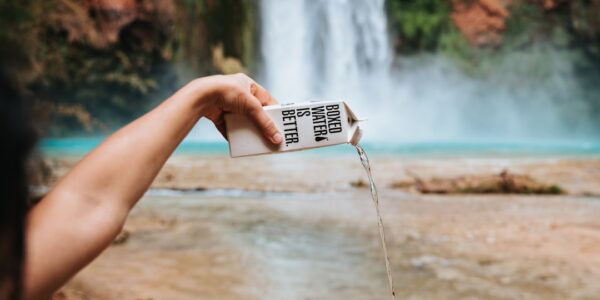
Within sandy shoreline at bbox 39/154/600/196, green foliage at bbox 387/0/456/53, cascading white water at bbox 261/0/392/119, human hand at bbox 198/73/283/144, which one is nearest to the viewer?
human hand at bbox 198/73/283/144

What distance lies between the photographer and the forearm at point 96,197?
1.79 ft

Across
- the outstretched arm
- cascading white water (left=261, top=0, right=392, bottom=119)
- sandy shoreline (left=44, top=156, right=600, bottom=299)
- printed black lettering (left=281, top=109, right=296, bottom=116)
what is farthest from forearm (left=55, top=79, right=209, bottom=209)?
cascading white water (left=261, top=0, right=392, bottom=119)

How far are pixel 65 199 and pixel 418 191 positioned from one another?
18.2ft

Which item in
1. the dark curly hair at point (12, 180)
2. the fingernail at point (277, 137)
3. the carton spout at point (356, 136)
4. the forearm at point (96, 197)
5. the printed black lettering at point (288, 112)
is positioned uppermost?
the dark curly hair at point (12, 180)

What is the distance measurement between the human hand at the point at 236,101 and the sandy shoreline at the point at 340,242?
7.11 feet

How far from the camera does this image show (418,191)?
19.5 ft

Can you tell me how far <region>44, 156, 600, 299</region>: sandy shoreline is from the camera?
10.9 feet

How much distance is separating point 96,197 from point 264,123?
0.43 meters

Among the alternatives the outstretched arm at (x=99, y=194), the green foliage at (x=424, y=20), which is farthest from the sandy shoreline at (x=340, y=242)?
the green foliage at (x=424, y=20)

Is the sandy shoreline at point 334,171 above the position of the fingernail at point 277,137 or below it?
below

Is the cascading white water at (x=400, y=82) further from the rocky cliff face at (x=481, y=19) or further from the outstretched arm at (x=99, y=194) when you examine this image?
the outstretched arm at (x=99, y=194)

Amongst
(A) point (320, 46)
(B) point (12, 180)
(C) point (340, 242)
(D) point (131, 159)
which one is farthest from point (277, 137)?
(A) point (320, 46)

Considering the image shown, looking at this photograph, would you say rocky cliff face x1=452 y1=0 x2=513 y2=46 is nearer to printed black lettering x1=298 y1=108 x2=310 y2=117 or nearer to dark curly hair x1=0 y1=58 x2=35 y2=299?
printed black lettering x1=298 y1=108 x2=310 y2=117

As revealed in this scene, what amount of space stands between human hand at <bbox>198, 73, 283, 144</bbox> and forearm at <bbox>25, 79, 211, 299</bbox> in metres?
0.07
